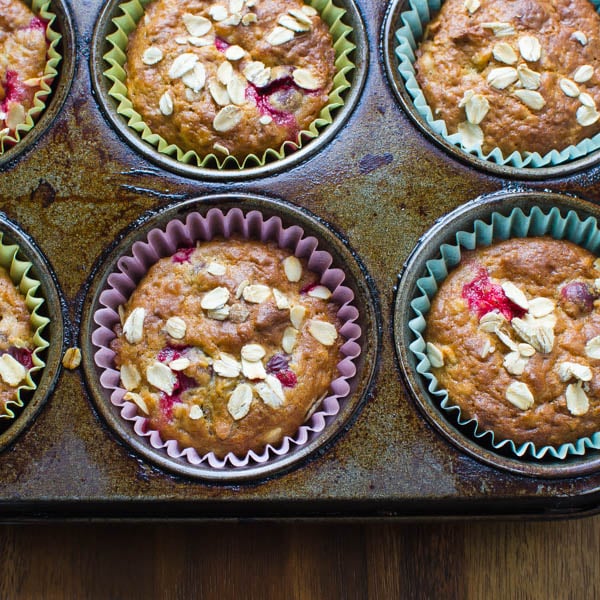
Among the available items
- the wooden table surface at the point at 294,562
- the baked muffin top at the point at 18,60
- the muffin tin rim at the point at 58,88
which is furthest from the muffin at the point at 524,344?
the baked muffin top at the point at 18,60

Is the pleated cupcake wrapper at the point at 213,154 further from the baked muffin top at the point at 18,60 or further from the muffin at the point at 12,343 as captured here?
the muffin at the point at 12,343

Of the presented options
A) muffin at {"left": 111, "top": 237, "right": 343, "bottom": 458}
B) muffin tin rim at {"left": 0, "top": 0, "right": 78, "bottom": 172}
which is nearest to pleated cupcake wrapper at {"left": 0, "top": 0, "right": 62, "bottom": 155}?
muffin tin rim at {"left": 0, "top": 0, "right": 78, "bottom": 172}

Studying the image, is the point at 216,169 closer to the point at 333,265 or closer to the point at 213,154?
the point at 213,154

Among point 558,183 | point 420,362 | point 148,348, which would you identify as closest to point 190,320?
point 148,348

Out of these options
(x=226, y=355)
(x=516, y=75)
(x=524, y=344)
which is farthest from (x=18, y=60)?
(x=524, y=344)

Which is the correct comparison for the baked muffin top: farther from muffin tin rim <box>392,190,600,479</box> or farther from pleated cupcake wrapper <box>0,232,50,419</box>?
muffin tin rim <box>392,190,600,479</box>

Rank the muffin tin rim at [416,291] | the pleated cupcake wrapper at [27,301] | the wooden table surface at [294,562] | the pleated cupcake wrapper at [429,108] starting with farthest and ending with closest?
the wooden table surface at [294,562] < the pleated cupcake wrapper at [429,108] < the pleated cupcake wrapper at [27,301] < the muffin tin rim at [416,291]
